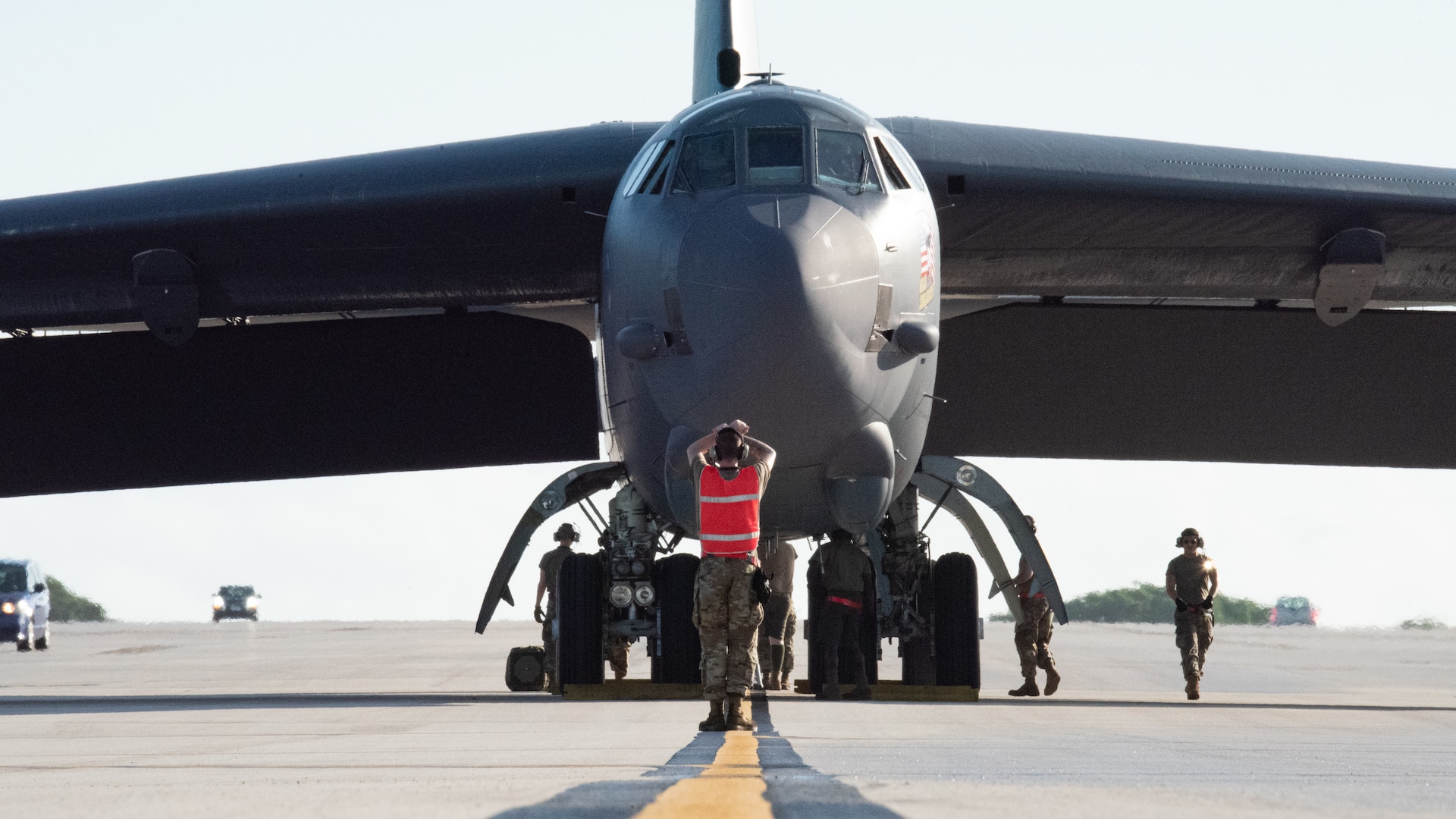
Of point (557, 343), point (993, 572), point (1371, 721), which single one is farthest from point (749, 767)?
point (557, 343)

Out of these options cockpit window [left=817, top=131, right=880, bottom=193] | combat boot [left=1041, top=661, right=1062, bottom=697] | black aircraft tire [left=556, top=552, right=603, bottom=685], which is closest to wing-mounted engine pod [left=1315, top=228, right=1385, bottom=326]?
combat boot [left=1041, top=661, right=1062, bottom=697]

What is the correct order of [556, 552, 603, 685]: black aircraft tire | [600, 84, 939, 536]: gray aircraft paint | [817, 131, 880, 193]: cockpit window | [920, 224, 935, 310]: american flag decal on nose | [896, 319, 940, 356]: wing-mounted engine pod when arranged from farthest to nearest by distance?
[556, 552, 603, 685]: black aircraft tire
[920, 224, 935, 310]: american flag decal on nose
[817, 131, 880, 193]: cockpit window
[896, 319, 940, 356]: wing-mounted engine pod
[600, 84, 939, 536]: gray aircraft paint

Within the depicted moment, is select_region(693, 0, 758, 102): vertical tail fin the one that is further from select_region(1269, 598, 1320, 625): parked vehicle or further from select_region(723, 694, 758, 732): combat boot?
select_region(1269, 598, 1320, 625): parked vehicle

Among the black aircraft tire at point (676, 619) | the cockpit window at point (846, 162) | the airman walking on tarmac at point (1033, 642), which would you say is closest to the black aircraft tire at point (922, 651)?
the black aircraft tire at point (676, 619)

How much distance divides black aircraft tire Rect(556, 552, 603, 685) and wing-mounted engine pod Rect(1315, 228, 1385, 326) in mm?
7565

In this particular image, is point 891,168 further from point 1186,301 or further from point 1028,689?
point 1186,301

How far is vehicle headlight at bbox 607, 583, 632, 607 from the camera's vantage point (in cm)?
1326

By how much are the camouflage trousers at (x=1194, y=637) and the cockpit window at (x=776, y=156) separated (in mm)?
6902

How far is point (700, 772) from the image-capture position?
610 cm

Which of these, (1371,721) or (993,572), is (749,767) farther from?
(993,572)

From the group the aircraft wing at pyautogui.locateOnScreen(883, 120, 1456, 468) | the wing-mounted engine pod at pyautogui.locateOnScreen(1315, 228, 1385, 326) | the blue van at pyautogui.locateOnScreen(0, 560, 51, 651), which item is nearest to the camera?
the aircraft wing at pyautogui.locateOnScreen(883, 120, 1456, 468)

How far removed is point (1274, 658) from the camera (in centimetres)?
2733

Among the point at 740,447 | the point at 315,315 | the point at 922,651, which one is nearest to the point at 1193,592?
the point at 922,651

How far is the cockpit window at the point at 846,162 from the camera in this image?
36.7 ft
